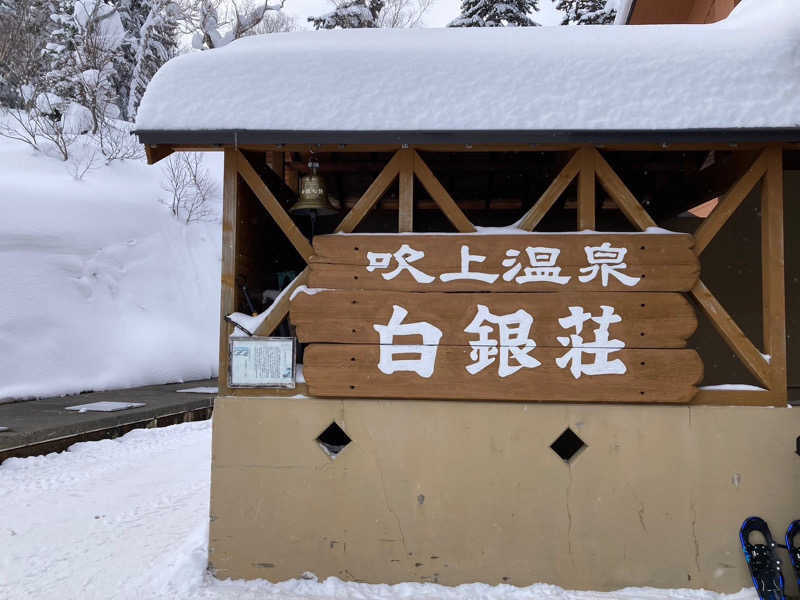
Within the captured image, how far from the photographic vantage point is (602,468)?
4.28 m

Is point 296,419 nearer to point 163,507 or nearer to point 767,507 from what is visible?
point 163,507

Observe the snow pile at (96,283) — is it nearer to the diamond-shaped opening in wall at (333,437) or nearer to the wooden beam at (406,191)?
the diamond-shaped opening in wall at (333,437)

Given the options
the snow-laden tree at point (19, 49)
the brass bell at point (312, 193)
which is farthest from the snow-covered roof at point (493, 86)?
the snow-laden tree at point (19, 49)

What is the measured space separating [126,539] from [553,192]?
4.83 m

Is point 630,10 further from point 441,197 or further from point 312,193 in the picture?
point 312,193

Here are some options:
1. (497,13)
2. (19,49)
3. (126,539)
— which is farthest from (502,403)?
(19,49)

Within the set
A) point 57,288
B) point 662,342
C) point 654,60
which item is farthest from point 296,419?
point 57,288

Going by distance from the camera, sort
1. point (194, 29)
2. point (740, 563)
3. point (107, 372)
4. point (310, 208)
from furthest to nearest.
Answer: point (194, 29), point (107, 372), point (310, 208), point (740, 563)

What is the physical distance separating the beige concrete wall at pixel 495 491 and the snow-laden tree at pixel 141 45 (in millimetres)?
26573

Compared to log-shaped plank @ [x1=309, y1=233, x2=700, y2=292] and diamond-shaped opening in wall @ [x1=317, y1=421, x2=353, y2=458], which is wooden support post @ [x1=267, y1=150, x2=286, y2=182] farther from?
diamond-shaped opening in wall @ [x1=317, y1=421, x2=353, y2=458]

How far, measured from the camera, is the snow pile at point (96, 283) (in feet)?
44.2

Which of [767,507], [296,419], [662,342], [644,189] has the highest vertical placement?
[644,189]

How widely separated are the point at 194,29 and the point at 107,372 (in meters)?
21.9

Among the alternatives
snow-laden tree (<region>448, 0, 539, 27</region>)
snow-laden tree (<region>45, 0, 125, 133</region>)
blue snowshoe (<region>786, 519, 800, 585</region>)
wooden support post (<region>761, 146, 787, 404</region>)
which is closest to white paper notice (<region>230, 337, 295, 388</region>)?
wooden support post (<region>761, 146, 787, 404</region>)
